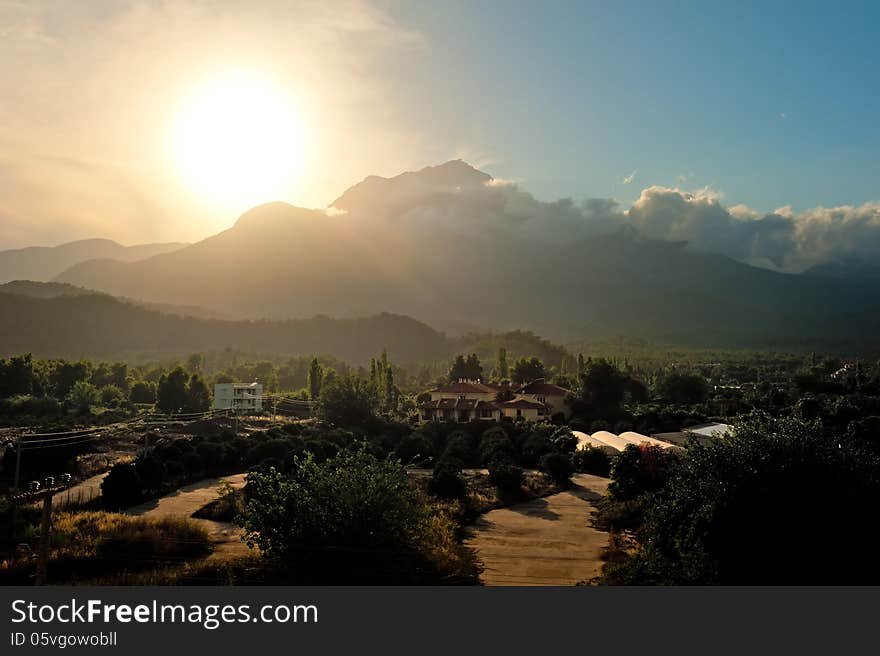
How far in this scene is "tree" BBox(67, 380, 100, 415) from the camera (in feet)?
220

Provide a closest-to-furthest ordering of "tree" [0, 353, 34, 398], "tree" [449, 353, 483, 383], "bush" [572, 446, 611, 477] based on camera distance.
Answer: "bush" [572, 446, 611, 477]
"tree" [0, 353, 34, 398]
"tree" [449, 353, 483, 383]

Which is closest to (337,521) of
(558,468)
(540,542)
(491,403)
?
(540,542)

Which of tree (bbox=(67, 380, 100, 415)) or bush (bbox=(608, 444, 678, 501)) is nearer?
bush (bbox=(608, 444, 678, 501))

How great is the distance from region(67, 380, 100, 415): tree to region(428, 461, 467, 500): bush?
164 feet

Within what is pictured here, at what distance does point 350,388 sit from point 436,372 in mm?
100255

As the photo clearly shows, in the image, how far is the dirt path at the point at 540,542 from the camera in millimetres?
18531

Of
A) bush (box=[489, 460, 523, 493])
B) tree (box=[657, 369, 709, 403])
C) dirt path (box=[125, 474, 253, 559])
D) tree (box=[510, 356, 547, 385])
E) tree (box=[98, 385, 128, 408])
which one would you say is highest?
tree (box=[510, 356, 547, 385])

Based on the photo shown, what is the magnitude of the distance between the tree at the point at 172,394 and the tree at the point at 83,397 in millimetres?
6789

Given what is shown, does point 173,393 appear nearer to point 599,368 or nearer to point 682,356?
point 599,368

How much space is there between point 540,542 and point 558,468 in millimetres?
12245

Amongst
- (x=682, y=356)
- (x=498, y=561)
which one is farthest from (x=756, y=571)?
(x=682, y=356)

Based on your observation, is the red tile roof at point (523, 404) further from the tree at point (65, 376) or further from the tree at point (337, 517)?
the tree at point (65, 376)

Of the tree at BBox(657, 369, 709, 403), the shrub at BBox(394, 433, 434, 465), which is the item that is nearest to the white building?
the shrub at BBox(394, 433, 434, 465)

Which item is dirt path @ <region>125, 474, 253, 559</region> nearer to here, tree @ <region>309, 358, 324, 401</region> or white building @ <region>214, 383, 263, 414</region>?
white building @ <region>214, 383, 263, 414</region>
